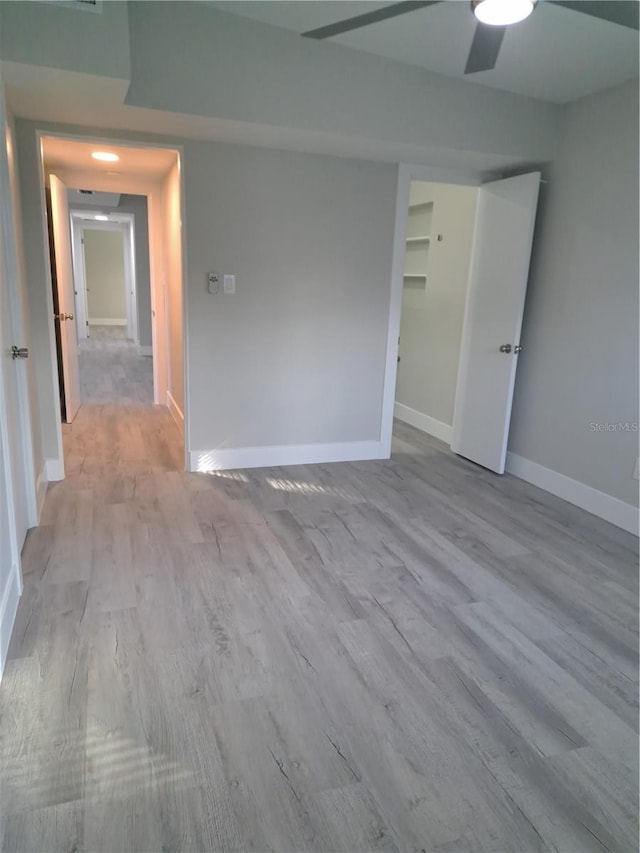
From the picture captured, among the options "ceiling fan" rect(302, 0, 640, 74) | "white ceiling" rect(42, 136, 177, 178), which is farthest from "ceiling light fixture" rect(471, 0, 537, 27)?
"white ceiling" rect(42, 136, 177, 178)

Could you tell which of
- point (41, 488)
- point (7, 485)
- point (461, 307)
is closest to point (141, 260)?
point (461, 307)

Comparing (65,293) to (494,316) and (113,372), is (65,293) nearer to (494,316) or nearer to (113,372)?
(113,372)

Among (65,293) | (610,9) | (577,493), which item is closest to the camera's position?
(610,9)

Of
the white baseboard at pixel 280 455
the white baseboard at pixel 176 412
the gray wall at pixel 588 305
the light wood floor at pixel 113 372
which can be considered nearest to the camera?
the gray wall at pixel 588 305

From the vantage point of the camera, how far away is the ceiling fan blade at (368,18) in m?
2.58

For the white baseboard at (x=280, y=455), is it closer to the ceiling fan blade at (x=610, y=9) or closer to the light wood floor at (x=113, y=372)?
the light wood floor at (x=113, y=372)

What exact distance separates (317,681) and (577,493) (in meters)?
2.45

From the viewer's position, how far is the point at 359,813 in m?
1.45

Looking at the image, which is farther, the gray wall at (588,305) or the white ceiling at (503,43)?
the gray wall at (588,305)

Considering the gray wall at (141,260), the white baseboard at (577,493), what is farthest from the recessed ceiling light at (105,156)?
the gray wall at (141,260)

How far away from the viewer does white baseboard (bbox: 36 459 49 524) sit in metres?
3.10

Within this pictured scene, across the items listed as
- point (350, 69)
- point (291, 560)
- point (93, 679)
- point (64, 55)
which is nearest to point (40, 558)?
point (93, 679)

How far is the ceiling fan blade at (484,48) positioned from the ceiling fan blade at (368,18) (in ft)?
1.34

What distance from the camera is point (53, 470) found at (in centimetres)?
362
